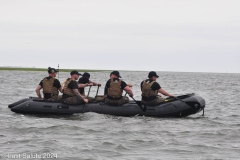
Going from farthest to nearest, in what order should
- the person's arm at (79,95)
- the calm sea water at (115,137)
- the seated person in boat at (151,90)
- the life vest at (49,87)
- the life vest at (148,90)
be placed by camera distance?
1. the life vest at (49,87)
2. the life vest at (148,90)
3. the seated person in boat at (151,90)
4. the person's arm at (79,95)
5. the calm sea water at (115,137)

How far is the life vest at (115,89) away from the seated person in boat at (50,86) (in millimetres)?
1817

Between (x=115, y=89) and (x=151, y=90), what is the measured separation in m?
1.26

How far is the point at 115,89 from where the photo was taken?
15.5 meters

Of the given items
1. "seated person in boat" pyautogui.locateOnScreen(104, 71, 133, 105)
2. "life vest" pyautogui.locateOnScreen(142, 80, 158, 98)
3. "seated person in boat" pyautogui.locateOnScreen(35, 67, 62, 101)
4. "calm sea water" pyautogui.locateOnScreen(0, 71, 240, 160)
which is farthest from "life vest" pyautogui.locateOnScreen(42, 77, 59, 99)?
"life vest" pyautogui.locateOnScreen(142, 80, 158, 98)

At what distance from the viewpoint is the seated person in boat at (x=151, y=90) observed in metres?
15.4

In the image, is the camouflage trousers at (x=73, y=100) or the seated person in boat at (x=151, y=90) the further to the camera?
the camouflage trousers at (x=73, y=100)

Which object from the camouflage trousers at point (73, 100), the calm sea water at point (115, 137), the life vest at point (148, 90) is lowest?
the calm sea water at point (115, 137)

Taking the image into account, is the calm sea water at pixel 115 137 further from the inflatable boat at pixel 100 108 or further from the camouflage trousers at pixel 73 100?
the camouflage trousers at pixel 73 100

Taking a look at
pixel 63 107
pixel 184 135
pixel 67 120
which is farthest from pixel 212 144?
pixel 63 107

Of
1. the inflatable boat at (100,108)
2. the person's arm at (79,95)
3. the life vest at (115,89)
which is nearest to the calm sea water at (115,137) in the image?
the inflatable boat at (100,108)

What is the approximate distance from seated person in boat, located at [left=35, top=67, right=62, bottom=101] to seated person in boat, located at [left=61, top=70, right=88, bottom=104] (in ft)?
1.05

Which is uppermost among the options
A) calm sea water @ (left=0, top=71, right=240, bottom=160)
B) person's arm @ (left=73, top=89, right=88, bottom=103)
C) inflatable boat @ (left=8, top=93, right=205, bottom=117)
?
person's arm @ (left=73, top=89, right=88, bottom=103)

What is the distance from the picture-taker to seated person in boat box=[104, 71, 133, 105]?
1536 cm

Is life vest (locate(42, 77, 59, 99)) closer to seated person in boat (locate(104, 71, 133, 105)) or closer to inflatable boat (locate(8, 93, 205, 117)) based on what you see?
inflatable boat (locate(8, 93, 205, 117))
